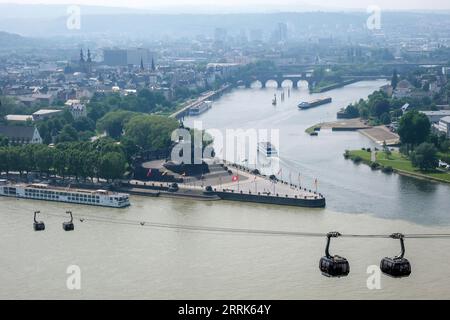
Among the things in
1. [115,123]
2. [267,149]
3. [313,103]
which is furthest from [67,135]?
[313,103]

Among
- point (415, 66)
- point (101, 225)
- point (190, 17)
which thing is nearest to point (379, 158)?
point (101, 225)

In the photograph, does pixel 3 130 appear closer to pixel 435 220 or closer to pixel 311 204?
pixel 311 204

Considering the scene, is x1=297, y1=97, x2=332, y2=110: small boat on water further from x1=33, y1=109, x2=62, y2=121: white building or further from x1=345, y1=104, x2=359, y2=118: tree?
x1=33, y1=109, x2=62, y2=121: white building

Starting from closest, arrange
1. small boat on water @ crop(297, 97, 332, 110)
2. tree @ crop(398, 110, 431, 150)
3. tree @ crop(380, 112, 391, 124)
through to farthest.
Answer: tree @ crop(398, 110, 431, 150) → tree @ crop(380, 112, 391, 124) → small boat on water @ crop(297, 97, 332, 110)

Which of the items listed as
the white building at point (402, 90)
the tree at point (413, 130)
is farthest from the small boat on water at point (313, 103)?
the tree at point (413, 130)

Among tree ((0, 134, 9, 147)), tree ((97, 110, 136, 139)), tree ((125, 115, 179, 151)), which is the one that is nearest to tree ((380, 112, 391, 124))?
tree ((97, 110, 136, 139))

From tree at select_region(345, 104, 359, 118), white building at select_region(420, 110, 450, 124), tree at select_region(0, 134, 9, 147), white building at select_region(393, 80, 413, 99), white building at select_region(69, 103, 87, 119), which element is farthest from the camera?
white building at select_region(393, 80, 413, 99)

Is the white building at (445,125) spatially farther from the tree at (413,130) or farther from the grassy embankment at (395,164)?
the grassy embankment at (395,164)
